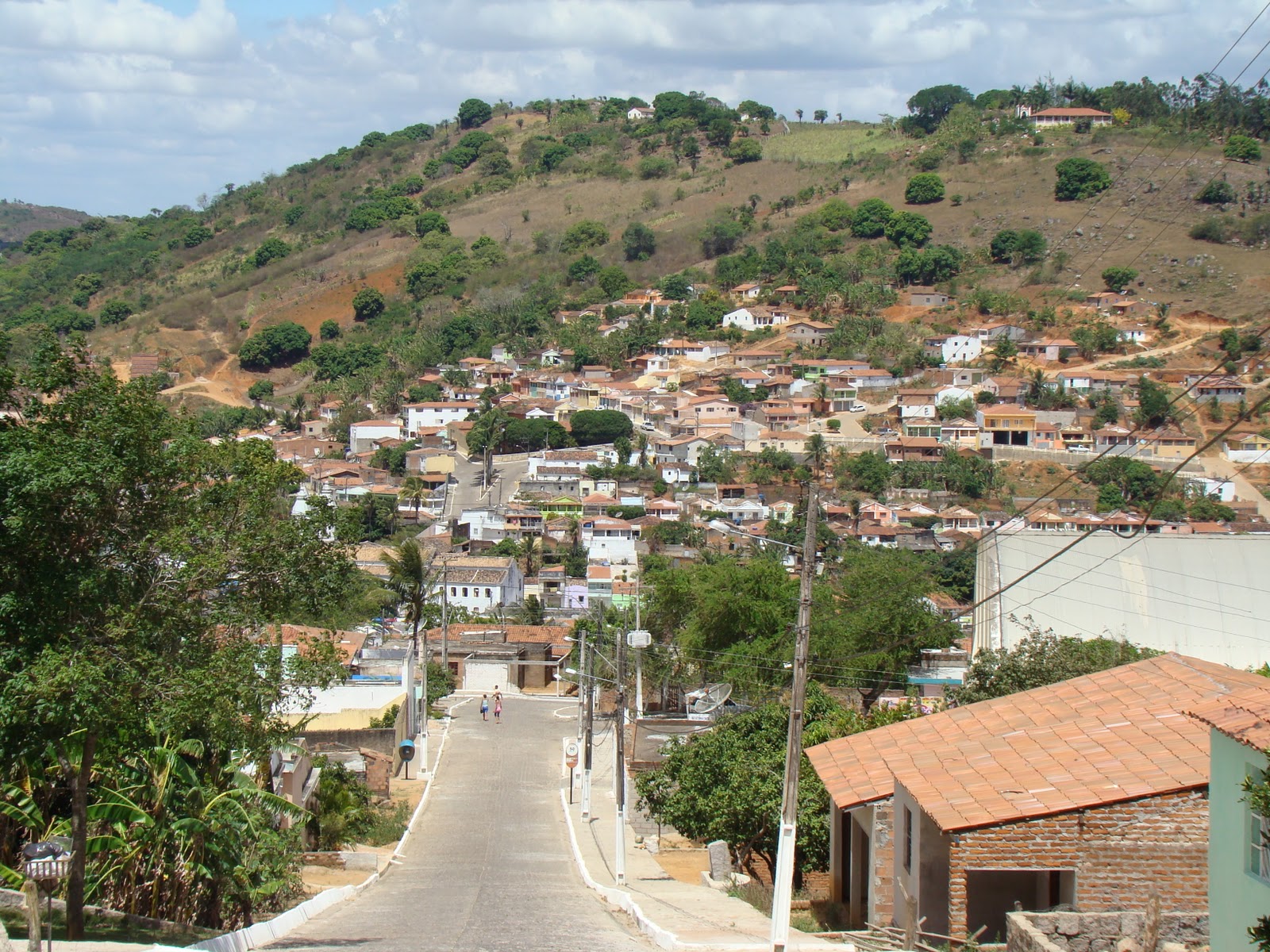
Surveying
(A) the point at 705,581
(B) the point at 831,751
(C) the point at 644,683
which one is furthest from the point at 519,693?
(B) the point at 831,751

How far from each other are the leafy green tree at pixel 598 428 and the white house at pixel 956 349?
1890cm

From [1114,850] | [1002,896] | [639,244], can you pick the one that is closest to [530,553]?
[1002,896]

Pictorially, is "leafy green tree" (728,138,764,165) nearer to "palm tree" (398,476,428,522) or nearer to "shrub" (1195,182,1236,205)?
"shrub" (1195,182,1236,205)

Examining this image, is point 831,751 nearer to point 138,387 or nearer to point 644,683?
point 138,387

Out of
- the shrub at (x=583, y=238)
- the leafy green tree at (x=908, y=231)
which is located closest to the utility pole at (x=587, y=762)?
the leafy green tree at (x=908, y=231)

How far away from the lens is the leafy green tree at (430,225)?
11912cm

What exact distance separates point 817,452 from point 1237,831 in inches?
2306

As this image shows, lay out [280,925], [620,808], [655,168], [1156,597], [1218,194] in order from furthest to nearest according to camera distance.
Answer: [655,168] < [1218,194] < [1156,597] < [620,808] < [280,925]

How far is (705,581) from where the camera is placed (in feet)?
109

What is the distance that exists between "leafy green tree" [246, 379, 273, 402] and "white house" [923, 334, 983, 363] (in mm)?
44267

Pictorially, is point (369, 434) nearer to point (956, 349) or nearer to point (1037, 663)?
point (956, 349)

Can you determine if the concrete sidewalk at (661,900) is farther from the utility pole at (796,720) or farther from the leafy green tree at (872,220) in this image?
the leafy green tree at (872,220)

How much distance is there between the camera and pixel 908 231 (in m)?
99.6

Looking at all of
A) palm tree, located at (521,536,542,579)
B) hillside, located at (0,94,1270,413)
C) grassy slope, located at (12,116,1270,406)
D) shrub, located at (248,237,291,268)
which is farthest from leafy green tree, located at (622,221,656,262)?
palm tree, located at (521,536,542,579)
